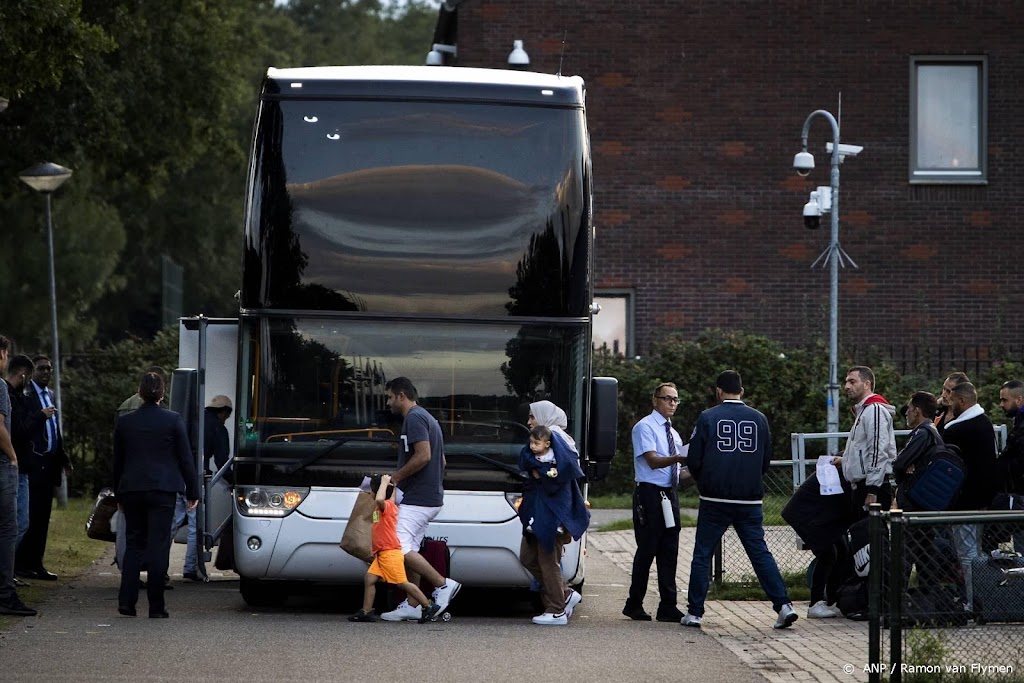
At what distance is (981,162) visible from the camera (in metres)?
25.9

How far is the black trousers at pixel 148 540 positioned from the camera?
1147 cm

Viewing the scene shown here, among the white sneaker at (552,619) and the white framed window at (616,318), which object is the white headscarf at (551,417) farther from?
the white framed window at (616,318)

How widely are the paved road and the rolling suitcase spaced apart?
1355 mm

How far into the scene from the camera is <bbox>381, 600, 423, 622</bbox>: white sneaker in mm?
11617

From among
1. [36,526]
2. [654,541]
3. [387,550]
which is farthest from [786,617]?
[36,526]

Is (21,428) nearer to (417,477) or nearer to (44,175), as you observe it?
(417,477)

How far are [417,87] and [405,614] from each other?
145 inches

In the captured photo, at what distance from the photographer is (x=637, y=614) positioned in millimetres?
12188

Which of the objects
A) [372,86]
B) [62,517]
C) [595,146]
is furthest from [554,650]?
[595,146]

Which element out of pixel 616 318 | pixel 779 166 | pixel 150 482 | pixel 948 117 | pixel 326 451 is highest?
pixel 948 117

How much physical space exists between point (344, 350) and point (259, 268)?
812mm

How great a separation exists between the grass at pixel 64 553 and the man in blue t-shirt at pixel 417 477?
266cm

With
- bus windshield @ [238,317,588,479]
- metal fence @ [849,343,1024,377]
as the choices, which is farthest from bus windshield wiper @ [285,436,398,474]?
metal fence @ [849,343,1024,377]

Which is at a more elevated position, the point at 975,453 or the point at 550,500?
the point at 975,453
